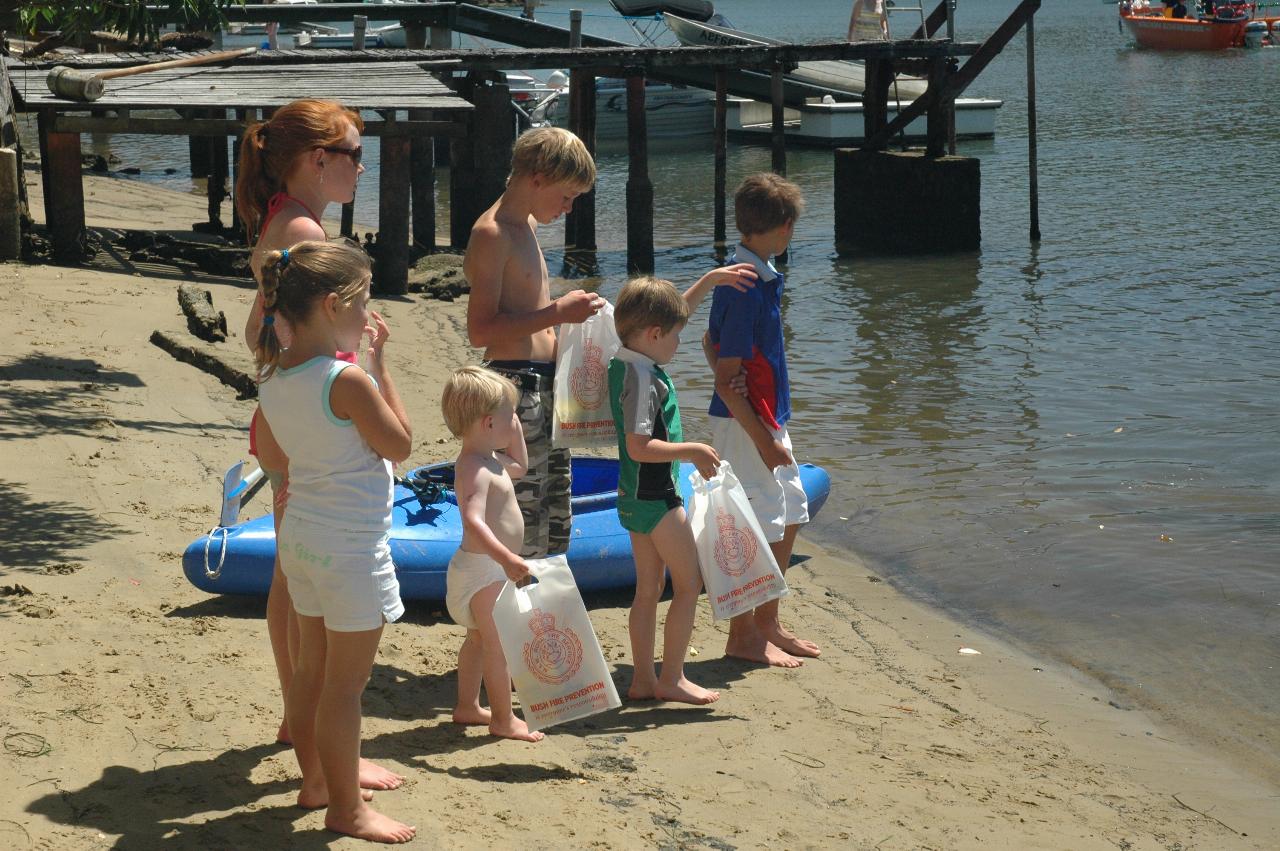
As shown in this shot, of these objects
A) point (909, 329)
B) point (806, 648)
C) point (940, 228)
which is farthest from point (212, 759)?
point (940, 228)

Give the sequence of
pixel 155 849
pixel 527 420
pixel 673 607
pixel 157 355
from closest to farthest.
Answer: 1. pixel 155 849
2. pixel 527 420
3. pixel 673 607
4. pixel 157 355

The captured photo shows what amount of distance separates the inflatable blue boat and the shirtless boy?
87cm

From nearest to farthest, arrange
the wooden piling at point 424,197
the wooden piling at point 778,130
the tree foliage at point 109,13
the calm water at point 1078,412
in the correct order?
the calm water at point 1078,412, the tree foliage at point 109,13, the wooden piling at point 424,197, the wooden piling at point 778,130

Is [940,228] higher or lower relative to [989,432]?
higher

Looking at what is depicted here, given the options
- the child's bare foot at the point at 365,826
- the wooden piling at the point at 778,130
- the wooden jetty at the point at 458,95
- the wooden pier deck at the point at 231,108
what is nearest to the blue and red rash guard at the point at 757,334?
the child's bare foot at the point at 365,826

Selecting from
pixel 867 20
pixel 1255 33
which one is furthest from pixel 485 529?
pixel 1255 33

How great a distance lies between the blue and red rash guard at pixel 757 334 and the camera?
4660mm

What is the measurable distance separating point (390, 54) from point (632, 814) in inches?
523

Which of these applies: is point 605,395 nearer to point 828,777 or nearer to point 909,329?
point 828,777

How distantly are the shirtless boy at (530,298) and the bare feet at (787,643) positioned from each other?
123cm

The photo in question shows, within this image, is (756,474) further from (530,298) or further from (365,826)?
(365,826)

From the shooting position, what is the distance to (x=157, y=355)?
8711 millimetres

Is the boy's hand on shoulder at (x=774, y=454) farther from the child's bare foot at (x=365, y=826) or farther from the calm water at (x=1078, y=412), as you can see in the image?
the child's bare foot at (x=365, y=826)

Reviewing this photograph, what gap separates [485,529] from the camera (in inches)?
150
